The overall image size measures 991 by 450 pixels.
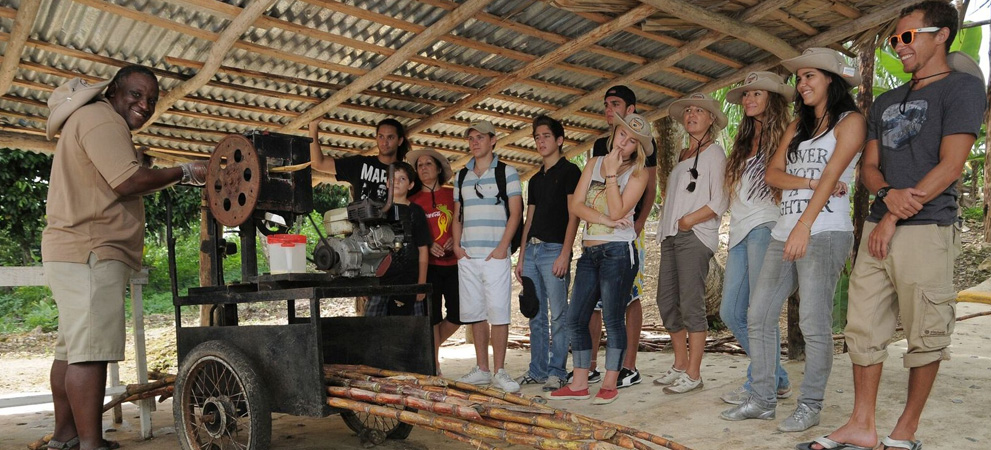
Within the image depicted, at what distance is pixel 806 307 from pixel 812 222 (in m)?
0.43

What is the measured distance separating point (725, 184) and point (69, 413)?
3.74 meters

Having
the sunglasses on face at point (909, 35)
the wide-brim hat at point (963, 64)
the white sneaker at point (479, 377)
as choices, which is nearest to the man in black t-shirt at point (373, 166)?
the white sneaker at point (479, 377)

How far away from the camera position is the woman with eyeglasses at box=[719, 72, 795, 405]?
4.03 metres

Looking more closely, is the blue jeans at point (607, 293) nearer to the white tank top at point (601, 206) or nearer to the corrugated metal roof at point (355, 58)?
the white tank top at point (601, 206)

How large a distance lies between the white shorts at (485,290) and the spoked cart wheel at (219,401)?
2022 mm

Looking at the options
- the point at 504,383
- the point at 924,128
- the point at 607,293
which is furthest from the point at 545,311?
the point at 924,128

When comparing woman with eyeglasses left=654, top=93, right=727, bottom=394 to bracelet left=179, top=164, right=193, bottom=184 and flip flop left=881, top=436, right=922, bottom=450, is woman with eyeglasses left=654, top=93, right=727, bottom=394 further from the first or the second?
bracelet left=179, top=164, right=193, bottom=184

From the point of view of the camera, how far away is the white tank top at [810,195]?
11.6 feet

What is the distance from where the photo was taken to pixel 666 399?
4.55 meters

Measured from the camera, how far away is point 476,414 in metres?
2.72

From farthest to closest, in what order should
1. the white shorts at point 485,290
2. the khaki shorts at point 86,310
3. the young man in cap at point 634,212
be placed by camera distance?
1. the white shorts at point 485,290
2. the young man in cap at point 634,212
3. the khaki shorts at point 86,310

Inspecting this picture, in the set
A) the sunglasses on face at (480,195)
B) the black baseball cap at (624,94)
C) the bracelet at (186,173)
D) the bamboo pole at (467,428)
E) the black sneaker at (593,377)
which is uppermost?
the black baseball cap at (624,94)

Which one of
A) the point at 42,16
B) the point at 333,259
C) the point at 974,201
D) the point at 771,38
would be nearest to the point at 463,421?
the point at 333,259

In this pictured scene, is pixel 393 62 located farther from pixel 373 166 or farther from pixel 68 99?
pixel 68 99
